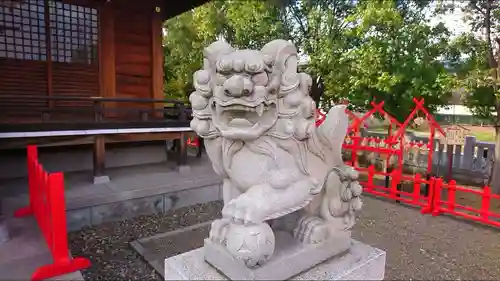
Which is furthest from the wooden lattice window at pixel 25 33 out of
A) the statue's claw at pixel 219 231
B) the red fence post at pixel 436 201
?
the red fence post at pixel 436 201

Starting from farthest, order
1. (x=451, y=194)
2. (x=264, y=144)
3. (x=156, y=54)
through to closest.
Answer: (x=156, y=54), (x=451, y=194), (x=264, y=144)

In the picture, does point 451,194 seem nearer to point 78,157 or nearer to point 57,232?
point 57,232

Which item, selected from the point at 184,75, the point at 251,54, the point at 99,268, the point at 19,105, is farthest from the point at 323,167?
the point at 184,75

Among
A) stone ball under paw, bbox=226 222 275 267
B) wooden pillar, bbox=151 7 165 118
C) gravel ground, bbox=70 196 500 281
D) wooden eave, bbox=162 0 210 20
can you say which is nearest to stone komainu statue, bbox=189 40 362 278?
stone ball under paw, bbox=226 222 275 267

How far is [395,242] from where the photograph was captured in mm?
4465

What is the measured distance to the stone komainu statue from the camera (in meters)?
2.02

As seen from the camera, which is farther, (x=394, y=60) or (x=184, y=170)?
(x=394, y=60)

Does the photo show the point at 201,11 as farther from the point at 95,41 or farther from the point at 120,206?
the point at 120,206

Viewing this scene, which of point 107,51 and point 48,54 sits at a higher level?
point 107,51

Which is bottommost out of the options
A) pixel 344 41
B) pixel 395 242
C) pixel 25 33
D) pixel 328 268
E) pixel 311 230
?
pixel 395 242

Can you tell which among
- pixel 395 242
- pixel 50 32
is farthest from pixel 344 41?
pixel 50 32

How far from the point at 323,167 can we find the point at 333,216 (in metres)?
0.40

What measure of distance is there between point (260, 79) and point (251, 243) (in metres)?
1.00

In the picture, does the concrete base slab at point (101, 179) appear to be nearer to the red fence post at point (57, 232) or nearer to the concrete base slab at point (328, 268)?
the red fence post at point (57, 232)
